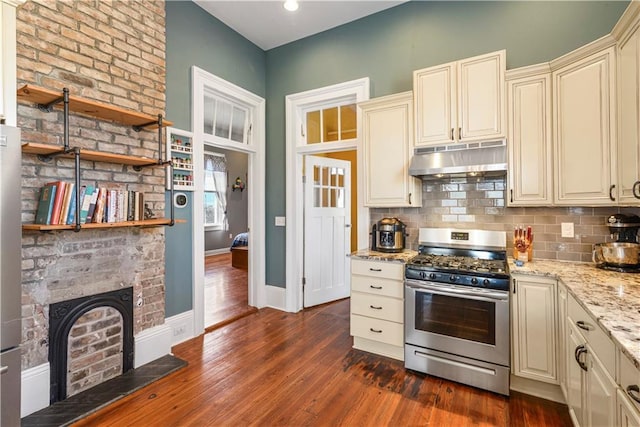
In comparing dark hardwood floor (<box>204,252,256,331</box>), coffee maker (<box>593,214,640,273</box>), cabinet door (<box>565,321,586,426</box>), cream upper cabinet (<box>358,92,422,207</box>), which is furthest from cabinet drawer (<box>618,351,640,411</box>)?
dark hardwood floor (<box>204,252,256,331</box>)

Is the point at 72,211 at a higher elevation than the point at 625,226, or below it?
higher

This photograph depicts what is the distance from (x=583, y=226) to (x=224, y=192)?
7.94 m

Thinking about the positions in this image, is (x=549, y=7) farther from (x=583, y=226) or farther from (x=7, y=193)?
(x=7, y=193)

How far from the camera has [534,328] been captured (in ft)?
6.82

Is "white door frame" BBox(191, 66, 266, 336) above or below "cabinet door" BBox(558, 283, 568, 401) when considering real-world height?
above

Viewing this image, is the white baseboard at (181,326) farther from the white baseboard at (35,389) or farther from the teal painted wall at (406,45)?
the teal painted wall at (406,45)

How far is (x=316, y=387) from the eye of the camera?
7.55 ft

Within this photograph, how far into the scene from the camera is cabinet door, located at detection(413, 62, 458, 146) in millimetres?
2611

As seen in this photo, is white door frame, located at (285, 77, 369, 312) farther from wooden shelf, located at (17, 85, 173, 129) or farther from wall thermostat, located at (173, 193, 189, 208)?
wooden shelf, located at (17, 85, 173, 129)

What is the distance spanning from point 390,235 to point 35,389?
287 centimetres

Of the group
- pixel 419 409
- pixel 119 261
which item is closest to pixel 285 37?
pixel 119 261

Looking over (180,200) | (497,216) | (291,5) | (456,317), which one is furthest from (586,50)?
(180,200)

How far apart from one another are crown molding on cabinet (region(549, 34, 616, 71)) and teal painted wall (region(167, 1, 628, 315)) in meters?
0.48

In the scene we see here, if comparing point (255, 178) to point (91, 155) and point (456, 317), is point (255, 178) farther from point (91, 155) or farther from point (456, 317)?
point (456, 317)
